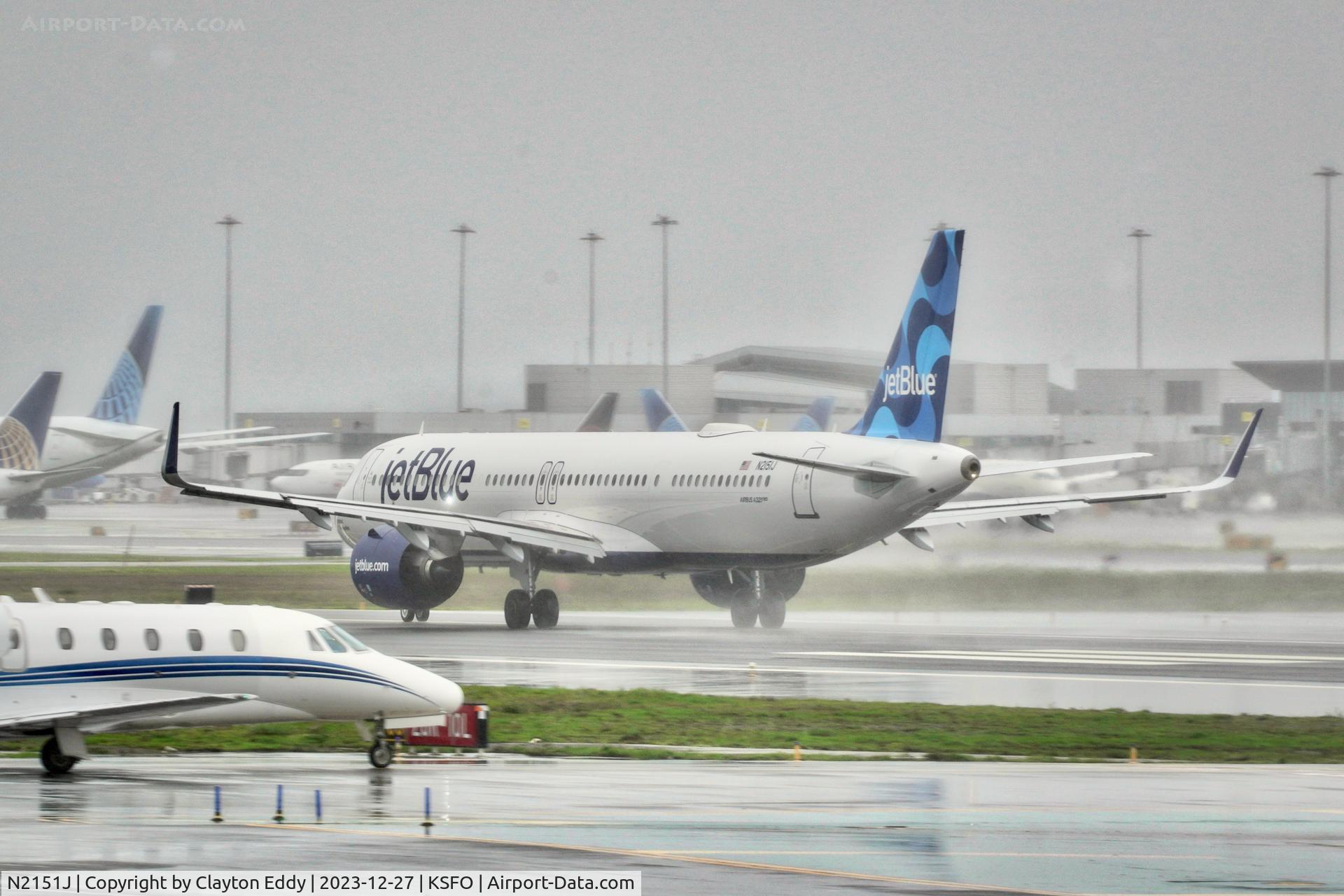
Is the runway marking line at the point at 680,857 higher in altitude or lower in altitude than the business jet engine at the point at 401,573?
lower

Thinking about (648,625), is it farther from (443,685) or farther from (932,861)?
(932,861)

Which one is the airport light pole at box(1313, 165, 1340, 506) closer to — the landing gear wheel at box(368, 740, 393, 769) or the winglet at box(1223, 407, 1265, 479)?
the winglet at box(1223, 407, 1265, 479)

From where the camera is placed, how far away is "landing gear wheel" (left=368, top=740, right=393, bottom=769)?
2470cm

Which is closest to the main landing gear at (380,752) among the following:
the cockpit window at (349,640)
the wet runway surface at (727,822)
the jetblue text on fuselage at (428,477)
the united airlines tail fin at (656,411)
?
the wet runway surface at (727,822)

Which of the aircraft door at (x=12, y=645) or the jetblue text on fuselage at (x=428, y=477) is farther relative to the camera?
the jetblue text on fuselage at (x=428, y=477)

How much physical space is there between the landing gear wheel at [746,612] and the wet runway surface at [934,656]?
942mm

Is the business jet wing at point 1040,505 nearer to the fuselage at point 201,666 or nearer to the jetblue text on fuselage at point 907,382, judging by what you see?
the jetblue text on fuselage at point 907,382

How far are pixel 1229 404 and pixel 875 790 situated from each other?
3691 inches

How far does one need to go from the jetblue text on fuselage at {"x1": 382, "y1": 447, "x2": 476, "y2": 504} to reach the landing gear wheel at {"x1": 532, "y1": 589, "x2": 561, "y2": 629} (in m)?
5.71

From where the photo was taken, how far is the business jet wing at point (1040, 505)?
49.5 m

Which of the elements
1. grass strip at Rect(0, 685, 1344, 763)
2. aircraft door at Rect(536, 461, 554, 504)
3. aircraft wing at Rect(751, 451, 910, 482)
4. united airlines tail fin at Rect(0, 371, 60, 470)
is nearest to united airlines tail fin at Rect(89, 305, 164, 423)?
united airlines tail fin at Rect(0, 371, 60, 470)

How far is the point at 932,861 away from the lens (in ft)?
56.3

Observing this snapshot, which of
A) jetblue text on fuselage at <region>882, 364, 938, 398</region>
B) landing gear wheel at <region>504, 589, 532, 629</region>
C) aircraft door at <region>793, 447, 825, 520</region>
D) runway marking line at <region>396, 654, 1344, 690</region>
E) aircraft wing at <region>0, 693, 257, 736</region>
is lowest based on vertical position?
runway marking line at <region>396, 654, 1344, 690</region>

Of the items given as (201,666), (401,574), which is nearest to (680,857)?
(201,666)
